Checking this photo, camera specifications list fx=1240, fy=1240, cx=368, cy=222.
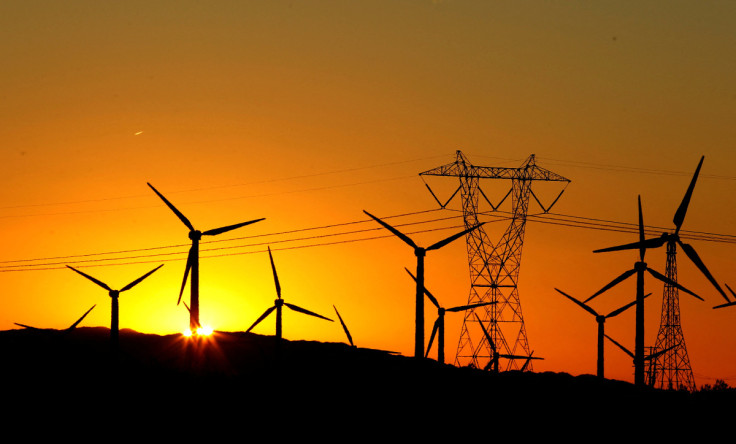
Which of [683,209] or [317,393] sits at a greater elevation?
[683,209]

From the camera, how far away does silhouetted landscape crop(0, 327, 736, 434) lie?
12600 cm

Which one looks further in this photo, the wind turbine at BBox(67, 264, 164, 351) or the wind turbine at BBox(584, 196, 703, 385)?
the wind turbine at BBox(67, 264, 164, 351)

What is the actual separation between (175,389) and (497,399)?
3562cm

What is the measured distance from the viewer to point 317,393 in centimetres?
13612

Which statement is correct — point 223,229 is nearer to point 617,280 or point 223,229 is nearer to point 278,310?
point 278,310

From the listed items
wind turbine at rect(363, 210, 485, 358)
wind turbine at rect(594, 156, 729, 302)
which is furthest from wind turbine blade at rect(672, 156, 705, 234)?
wind turbine at rect(363, 210, 485, 358)

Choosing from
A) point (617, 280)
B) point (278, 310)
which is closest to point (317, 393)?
point (278, 310)

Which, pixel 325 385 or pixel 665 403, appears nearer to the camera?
pixel 665 403

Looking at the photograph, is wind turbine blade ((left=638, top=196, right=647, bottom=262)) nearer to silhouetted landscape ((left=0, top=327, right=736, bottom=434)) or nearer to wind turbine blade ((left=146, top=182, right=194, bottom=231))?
silhouetted landscape ((left=0, top=327, right=736, bottom=434))

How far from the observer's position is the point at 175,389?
450ft

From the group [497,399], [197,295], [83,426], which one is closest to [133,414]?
[83,426]

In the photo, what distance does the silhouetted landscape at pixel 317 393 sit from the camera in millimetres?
126000

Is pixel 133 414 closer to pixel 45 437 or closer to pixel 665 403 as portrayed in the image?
pixel 45 437

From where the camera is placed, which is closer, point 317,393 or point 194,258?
point 194,258
